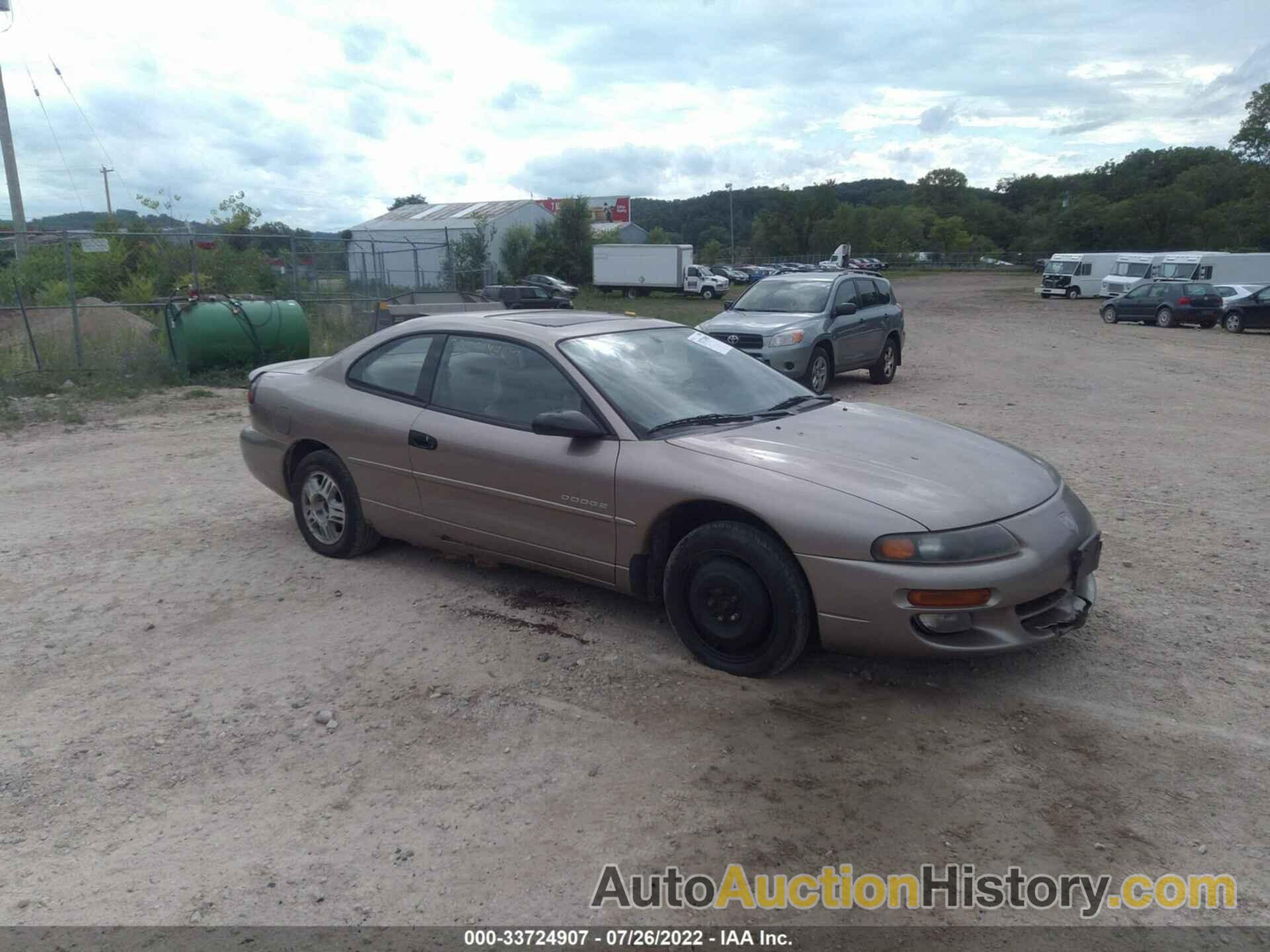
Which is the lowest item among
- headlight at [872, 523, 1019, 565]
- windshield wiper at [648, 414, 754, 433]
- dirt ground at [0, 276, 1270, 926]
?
dirt ground at [0, 276, 1270, 926]

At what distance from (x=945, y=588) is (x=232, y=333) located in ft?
43.3

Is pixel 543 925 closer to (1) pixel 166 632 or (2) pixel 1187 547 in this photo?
(1) pixel 166 632

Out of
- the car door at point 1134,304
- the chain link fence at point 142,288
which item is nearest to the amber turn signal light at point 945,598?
the chain link fence at point 142,288

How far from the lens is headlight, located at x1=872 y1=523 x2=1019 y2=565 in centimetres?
364

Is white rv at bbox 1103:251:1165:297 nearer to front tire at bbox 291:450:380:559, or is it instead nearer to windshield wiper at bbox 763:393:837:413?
windshield wiper at bbox 763:393:837:413

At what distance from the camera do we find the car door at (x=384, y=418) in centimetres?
516

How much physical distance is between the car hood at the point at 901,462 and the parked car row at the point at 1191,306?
2739 centimetres

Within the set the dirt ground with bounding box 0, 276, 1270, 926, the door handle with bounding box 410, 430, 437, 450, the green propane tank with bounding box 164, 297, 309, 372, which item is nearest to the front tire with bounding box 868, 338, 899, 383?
the dirt ground with bounding box 0, 276, 1270, 926

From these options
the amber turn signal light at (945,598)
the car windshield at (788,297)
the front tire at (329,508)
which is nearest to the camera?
the amber turn signal light at (945,598)

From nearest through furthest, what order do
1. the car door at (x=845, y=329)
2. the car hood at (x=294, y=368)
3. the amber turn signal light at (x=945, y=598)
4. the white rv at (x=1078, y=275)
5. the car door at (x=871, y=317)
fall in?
the amber turn signal light at (x=945, y=598)
the car hood at (x=294, y=368)
the car door at (x=845, y=329)
the car door at (x=871, y=317)
the white rv at (x=1078, y=275)

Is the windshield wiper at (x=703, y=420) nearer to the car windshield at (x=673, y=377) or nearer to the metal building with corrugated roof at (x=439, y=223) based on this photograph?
the car windshield at (x=673, y=377)

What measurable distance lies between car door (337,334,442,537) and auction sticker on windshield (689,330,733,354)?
1451 millimetres

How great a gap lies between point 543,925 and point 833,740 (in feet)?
4.56

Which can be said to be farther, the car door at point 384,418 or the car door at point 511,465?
the car door at point 384,418
